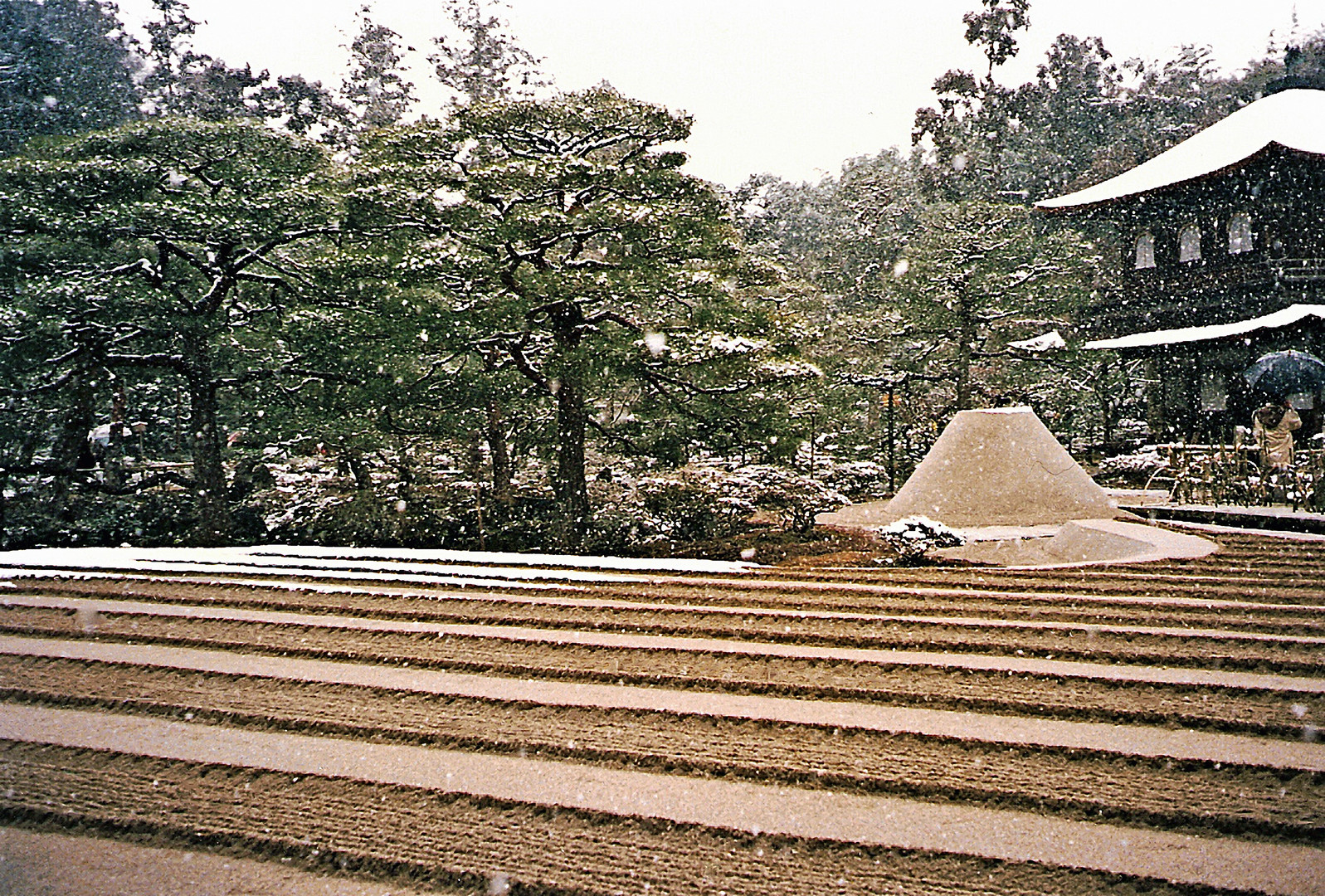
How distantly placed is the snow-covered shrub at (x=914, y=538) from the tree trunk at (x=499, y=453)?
3.91 metres

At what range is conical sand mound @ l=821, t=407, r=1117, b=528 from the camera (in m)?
5.19

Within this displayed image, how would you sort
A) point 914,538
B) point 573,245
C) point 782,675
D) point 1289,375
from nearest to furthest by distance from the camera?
point 782,675, point 914,538, point 573,245, point 1289,375

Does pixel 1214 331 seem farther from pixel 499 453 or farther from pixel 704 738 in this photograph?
pixel 704 738

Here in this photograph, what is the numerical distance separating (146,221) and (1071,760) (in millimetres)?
8282

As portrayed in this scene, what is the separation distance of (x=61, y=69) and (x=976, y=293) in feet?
39.7

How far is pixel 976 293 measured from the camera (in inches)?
522

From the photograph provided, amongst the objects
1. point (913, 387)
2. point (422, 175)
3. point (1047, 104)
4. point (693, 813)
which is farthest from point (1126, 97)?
point (693, 813)

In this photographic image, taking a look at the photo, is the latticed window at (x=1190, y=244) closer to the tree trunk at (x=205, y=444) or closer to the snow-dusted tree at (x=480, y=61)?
the snow-dusted tree at (x=480, y=61)

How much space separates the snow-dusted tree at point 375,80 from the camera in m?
5.52

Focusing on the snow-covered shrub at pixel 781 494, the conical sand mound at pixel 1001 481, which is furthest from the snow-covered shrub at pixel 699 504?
the conical sand mound at pixel 1001 481

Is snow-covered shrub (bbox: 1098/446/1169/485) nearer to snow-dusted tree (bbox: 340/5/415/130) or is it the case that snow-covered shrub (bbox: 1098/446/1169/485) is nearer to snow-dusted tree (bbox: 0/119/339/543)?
snow-dusted tree (bbox: 340/5/415/130)

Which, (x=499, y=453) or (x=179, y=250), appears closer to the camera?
(x=179, y=250)

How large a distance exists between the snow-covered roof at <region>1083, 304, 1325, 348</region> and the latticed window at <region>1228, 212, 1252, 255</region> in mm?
1215

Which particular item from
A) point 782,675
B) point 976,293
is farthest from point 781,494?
point 976,293
